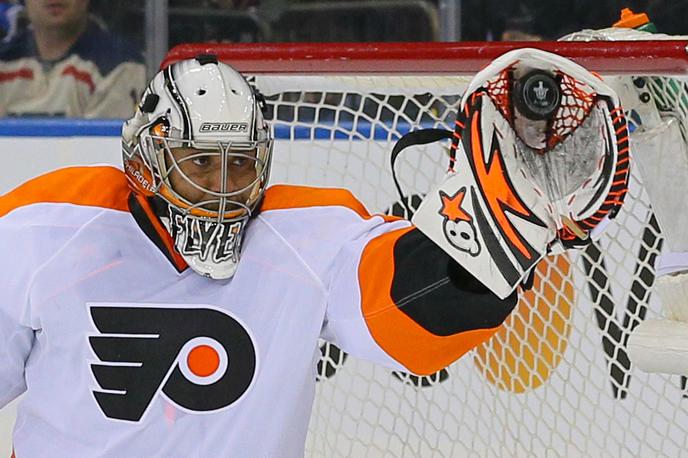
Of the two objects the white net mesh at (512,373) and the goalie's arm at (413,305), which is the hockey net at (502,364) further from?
the goalie's arm at (413,305)

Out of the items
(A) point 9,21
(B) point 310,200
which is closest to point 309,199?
(B) point 310,200

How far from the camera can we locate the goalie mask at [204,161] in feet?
5.13

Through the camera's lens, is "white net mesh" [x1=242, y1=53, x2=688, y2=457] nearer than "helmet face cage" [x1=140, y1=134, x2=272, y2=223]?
No

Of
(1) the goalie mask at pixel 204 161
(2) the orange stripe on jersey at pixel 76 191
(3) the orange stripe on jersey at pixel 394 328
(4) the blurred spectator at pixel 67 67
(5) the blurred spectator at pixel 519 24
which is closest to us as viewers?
(3) the orange stripe on jersey at pixel 394 328

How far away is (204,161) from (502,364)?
38.0 inches

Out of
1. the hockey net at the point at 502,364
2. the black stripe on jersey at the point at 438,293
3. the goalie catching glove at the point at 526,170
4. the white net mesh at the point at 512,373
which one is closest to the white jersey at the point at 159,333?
the black stripe on jersey at the point at 438,293

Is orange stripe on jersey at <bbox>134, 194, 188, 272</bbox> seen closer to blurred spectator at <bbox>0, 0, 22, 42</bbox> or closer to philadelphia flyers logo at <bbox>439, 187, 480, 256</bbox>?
philadelphia flyers logo at <bbox>439, 187, 480, 256</bbox>

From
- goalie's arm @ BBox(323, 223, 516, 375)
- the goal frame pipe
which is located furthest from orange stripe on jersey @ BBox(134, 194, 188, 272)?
the goal frame pipe

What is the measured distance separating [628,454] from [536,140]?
43.2 inches

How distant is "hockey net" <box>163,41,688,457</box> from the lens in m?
2.22

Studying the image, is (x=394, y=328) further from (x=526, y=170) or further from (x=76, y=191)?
(x=76, y=191)

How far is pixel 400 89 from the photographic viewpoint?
2.04m

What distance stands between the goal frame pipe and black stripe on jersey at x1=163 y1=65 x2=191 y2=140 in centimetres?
31

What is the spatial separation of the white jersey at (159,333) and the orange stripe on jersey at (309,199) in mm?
10
